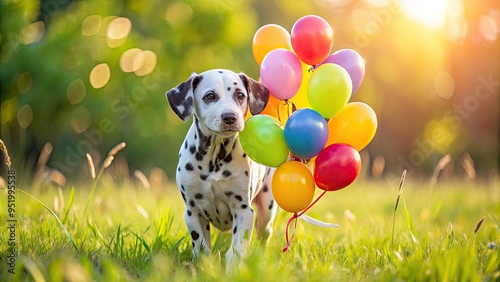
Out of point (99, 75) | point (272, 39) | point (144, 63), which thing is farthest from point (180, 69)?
point (272, 39)

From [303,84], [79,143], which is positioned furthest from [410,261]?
[79,143]

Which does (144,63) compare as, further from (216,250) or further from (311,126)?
(311,126)

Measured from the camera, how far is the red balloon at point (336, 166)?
394 centimetres

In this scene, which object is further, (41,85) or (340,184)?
(41,85)

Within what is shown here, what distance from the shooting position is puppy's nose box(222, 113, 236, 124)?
12.8 feet

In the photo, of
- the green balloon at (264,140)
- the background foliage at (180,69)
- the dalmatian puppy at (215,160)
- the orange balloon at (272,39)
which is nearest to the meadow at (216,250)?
the dalmatian puppy at (215,160)

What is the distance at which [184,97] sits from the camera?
426 centimetres

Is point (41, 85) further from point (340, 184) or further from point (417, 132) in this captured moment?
point (417, 132)

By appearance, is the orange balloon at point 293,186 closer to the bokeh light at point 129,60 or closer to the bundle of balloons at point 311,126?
the bundle of balloons at point 311,126

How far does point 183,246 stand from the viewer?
15.2 feet

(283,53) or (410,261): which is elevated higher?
(283,53)

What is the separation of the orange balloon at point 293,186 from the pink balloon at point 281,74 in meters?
0.58

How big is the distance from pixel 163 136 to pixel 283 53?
10.6 metres

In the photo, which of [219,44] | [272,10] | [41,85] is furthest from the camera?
[272,10]
